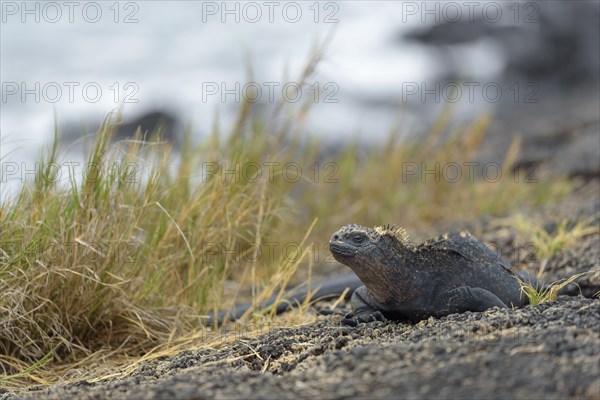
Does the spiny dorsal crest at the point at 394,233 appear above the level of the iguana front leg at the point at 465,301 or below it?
above

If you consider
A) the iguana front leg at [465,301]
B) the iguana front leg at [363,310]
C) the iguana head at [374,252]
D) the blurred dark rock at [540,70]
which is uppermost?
the blurred dark rock at [540,70]

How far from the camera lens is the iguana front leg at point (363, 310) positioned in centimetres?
394

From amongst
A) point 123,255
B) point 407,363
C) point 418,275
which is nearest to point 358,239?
point 418,275

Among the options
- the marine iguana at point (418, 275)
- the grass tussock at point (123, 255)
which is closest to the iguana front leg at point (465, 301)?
the marine iguana at point (418, 275)

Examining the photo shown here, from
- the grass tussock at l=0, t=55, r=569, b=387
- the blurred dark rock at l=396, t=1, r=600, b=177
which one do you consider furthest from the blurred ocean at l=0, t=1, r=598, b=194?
the grass tussock at l=0, t=55, r=569, b=387

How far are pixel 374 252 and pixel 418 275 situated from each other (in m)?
0.27

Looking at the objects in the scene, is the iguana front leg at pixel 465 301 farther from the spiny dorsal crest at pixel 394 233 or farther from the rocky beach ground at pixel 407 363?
the spiny dorsal crest at pixel 394 233

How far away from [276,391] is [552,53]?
16.4 meters

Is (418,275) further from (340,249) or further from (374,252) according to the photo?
(340,249)

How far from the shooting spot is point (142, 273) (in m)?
4.51

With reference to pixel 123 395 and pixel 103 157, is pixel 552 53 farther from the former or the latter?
pixel 123 395

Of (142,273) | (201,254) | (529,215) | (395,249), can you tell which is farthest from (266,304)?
(529,215)

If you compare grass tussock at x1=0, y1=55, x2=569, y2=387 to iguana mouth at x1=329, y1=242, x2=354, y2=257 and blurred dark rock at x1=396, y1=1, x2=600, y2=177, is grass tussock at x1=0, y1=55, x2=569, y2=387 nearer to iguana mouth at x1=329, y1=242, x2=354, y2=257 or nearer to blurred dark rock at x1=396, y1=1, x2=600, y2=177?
iguana mouth at x1=329, y1=242, x2=354, y2=257

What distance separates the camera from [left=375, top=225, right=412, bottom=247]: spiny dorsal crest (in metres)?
3.90
